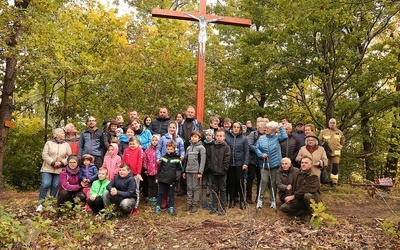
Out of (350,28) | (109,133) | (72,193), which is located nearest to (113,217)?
(72,193)

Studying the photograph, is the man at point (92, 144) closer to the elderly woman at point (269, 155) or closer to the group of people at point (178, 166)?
the group of people at point (178, 166)

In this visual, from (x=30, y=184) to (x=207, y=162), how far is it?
314 inches

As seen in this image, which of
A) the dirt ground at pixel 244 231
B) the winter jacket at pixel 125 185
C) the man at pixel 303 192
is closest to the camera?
the dirt ground at pixel 244 231

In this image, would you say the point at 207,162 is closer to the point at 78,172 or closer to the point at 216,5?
the point at 78,172

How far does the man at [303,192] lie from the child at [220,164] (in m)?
1.19

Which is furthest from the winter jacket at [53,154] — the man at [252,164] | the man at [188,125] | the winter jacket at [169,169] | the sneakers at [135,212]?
the man at [252,164]

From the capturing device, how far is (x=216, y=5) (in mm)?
14961

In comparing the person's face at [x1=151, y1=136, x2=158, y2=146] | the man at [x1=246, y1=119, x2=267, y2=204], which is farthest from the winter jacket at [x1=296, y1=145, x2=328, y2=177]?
the person's face at [x1=151, y1=136, x2=158, y2=146]

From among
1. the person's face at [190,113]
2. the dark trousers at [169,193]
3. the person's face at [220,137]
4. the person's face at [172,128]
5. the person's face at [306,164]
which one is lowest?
the dark trousers at [169,193]

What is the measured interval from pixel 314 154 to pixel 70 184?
15.8ft

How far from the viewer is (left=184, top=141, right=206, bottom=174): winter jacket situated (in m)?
6.64

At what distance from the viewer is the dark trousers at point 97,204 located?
646cm

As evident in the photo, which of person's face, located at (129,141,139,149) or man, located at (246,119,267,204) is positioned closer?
person's face, located at (129,141,139,149)

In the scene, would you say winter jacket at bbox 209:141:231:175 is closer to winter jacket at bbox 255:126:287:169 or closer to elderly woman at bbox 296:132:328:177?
winter jacket at bbox 255:126:287:169
